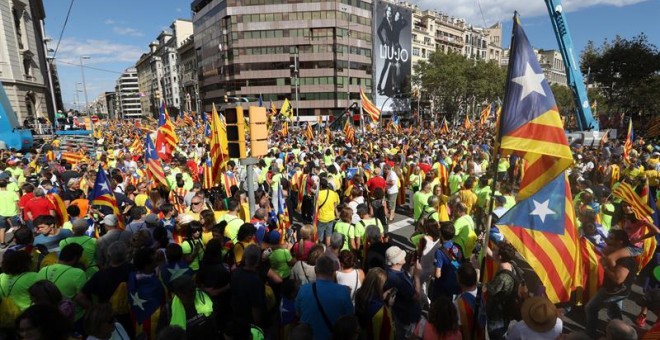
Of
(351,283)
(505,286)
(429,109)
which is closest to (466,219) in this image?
(505,286)

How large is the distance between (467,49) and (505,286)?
316 ft

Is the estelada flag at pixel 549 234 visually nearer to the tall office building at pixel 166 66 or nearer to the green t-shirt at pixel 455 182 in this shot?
the green t-shirt at pixel 455 182

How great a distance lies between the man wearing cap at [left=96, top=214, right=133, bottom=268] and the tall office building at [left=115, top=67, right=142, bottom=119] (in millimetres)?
175421

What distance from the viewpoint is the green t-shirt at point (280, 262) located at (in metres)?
4.44

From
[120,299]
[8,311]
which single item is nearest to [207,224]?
[120,299]

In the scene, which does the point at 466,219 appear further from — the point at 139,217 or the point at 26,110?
the point at 26,110

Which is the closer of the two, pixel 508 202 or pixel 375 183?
pixel 508 202

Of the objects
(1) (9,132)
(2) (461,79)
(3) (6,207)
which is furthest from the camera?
(2) (461,79)

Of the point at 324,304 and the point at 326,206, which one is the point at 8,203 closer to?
the point at 326,206

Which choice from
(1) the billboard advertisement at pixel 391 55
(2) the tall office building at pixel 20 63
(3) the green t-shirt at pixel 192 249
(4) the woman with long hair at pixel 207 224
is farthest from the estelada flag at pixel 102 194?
(1) the billboard advertisement at pixel 391 55

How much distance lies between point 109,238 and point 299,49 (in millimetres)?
59202

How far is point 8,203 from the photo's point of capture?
8.12 m

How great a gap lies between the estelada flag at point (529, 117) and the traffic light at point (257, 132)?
3.71 m

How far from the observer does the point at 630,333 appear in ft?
8.10
